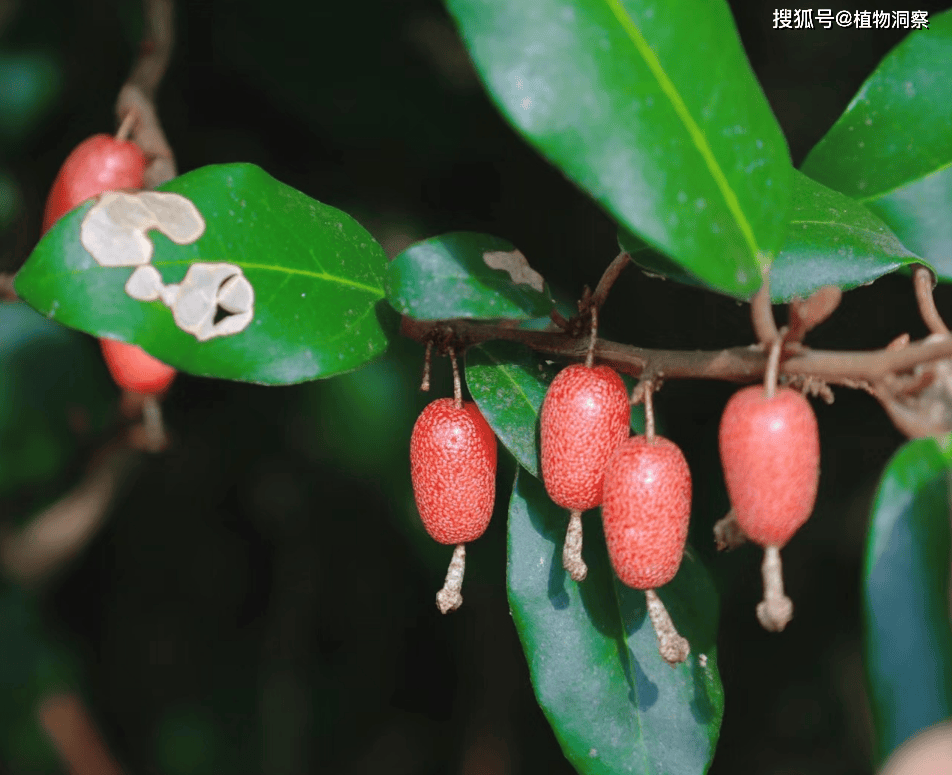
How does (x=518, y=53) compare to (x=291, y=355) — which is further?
(x=291, y=355)

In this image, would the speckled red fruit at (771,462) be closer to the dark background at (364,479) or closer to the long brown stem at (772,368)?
the long brown stem at (772,368)

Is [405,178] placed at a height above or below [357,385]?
above

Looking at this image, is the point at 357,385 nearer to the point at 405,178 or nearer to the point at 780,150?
the point at 405,178

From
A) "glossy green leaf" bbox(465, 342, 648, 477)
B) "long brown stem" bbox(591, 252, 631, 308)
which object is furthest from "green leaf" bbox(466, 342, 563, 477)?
"long brown stem" bbox(591, 252, 631, 308)

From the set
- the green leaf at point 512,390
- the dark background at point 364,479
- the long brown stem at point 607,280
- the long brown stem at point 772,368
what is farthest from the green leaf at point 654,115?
the dark background at point 364,479

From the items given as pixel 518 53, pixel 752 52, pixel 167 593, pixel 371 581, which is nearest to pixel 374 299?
pixel 518 53

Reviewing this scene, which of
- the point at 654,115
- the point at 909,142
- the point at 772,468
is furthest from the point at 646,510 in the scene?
the point at 909,142

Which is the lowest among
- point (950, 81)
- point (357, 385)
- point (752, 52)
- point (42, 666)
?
point (42, 666)
